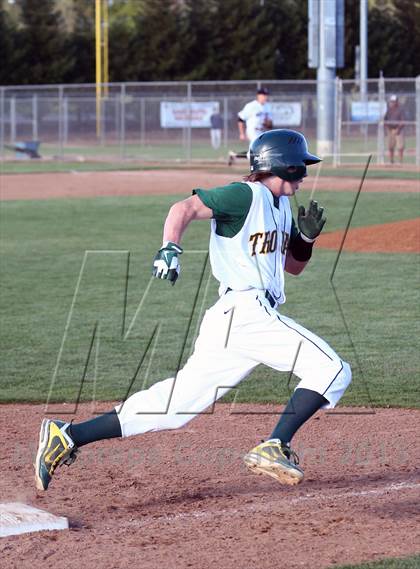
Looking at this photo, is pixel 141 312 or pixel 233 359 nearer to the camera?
pixel 233 359

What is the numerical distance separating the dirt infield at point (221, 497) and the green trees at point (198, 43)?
47411 millimetres

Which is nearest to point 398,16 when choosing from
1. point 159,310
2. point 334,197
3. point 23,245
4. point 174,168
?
point 174,168

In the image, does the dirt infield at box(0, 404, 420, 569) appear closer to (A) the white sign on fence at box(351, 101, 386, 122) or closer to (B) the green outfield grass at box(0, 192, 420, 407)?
(B) the green outfield grass at box(0, 192, 420, 407)

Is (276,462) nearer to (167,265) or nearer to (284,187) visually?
(167,265)

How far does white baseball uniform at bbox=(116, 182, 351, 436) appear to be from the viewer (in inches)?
199

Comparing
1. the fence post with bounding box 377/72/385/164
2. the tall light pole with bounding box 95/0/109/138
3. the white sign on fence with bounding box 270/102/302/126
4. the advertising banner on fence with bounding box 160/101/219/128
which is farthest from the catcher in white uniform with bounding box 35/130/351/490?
the tall light pole with bounding box 95/0/109/138

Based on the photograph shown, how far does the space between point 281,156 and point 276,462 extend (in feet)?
4.92

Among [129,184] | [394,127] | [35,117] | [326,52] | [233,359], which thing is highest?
[326,52]

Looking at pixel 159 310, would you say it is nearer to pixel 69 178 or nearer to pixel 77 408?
pixel 77 408

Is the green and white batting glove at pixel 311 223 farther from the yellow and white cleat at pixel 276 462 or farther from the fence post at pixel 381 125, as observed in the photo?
the fence post at pixel 381 125

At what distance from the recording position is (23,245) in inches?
632

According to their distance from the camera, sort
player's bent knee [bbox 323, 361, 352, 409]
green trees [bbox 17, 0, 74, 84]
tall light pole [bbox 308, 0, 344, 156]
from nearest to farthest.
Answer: player's bent knee [bbox 323, 361, 352, 409] → tall light pole [bbox 308, 0, 344, 156] → green trees [bbox 17, 0, 74, 84]

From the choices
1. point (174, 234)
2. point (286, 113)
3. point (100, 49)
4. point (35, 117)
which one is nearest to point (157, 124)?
point (35, 117)

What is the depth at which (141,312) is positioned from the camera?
1102cm
